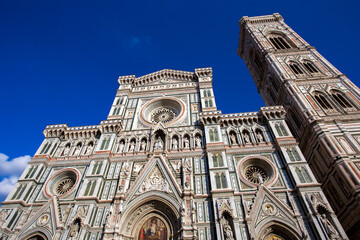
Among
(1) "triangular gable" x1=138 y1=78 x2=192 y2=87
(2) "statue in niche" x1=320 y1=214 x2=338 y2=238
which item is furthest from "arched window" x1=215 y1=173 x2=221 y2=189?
(1) "triangular gable" x1=138 y1=78 x2=192 y2=87

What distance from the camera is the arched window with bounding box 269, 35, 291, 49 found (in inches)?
1097

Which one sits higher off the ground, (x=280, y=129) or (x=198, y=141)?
(x=280, y=129)

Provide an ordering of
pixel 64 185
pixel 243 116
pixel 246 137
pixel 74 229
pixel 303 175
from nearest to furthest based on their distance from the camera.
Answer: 1. pixel 74 229
2. pixel 303 175
3. pixel 64 185
4. pixel 246 137
5. pixel 243 116

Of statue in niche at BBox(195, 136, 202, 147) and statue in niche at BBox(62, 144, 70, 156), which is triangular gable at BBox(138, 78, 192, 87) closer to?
statue in niche at BBox(195, 136, 202, 147)

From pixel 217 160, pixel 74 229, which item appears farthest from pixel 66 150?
pixel 217 160

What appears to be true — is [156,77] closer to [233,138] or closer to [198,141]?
[198,141]

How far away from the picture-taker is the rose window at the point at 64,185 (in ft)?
51.1

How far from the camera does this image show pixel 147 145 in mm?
17234

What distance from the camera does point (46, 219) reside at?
44.3ft

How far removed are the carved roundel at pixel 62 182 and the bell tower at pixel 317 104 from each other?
17011 mm

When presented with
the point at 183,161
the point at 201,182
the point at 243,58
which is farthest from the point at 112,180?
the point at 243,58

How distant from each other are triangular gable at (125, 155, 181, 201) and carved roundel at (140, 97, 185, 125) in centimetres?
476

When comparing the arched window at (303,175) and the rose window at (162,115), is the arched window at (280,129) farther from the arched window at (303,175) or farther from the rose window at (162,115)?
the rose window at (162,115)

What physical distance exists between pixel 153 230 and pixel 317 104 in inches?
636
